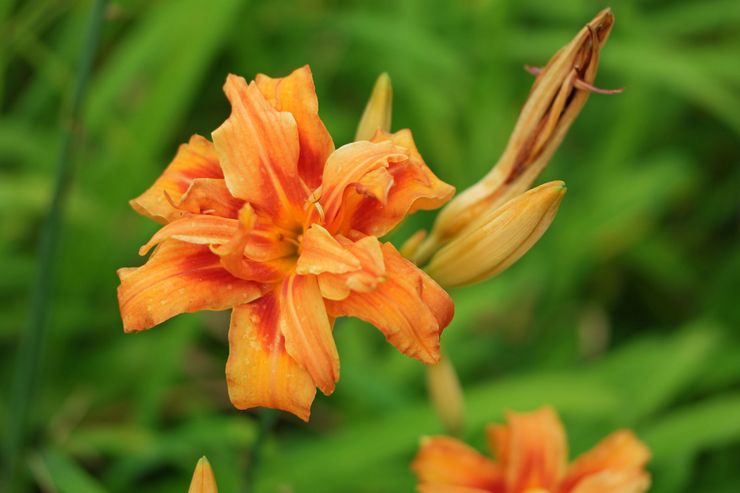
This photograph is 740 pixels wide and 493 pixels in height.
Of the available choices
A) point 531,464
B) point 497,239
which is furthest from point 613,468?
point 497,239

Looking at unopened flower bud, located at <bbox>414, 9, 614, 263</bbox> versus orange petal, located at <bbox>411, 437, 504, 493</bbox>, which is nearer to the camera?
unopened flower bud, located at <bbox>414, 9, 614, 263</bbox>

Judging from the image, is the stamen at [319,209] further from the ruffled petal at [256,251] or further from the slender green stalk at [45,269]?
the slender green stalk at [45,269]

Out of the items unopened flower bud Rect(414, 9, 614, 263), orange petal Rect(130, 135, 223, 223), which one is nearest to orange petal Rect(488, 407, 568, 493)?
unopened flower bud Rect(414, 9, 614, 263)

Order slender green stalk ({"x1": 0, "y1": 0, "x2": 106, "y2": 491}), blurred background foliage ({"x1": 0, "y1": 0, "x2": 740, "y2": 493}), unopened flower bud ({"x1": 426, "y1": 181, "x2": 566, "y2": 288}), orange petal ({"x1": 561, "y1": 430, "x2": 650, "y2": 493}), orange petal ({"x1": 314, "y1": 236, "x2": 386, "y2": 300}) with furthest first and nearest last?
1. blurred background foliage ({"x1": 0, "y1": 0, "x2": 740, "y2": 493})
2. slender green stalk ({"x1": 0, "y1": 0, "x2": 106, "y2": 491})
3. orange petal ({"x1": 561, "y1": 430, "x2": 650, "y2": 493})
4. unopened flower bud ({"x1": 426, "y1": 181, "x2": 566, "y2": 288})
5. orange petal ({"x1": 314, "y1": 236, "x2": 386, "y2": 300})

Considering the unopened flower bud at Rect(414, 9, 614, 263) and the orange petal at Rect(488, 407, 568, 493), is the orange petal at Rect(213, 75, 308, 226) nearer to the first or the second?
the unopened flower bud at Rect(414, 9, 614, 263)

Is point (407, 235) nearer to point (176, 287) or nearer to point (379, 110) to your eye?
point (379, 110)

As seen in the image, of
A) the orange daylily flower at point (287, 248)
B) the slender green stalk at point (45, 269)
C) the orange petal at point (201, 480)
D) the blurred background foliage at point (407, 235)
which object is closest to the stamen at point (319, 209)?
the orange daylily flower at point (287, 248)

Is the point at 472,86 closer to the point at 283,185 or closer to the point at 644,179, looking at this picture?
the point at 644,179

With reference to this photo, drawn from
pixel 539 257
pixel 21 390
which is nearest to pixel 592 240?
pixel 539 257
